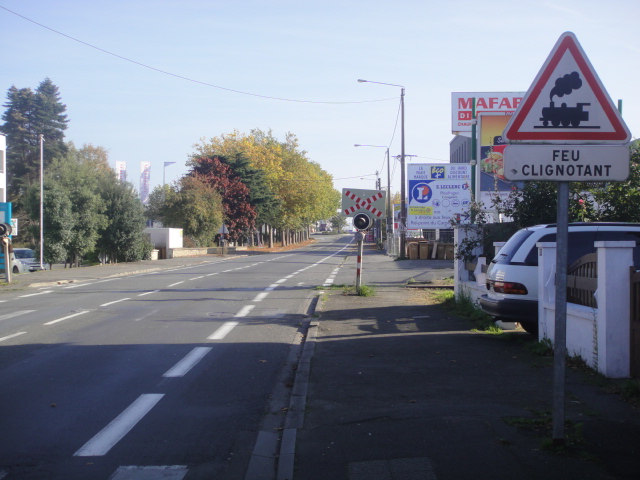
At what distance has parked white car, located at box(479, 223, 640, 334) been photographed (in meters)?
9.19

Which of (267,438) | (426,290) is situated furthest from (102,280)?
(267,438)

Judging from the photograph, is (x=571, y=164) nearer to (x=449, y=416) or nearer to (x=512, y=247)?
(x=449, y=416)

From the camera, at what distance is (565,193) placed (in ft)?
14.2

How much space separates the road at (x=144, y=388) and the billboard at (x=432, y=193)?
2650cm

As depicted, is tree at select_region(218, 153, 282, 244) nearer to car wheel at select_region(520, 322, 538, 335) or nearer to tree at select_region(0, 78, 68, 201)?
tree at select_region(0, 78, 68, 201)

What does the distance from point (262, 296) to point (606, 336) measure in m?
11.8

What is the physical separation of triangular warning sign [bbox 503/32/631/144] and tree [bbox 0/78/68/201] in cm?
7687

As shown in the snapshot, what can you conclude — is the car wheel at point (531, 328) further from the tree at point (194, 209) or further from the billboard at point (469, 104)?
the tree at point (194, 209)

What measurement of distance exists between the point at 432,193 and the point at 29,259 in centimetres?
2615

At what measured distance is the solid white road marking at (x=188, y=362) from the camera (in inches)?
306

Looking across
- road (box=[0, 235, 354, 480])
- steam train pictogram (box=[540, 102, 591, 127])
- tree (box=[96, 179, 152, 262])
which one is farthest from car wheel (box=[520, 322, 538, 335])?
tree (box=[96, 179, 152, 262])

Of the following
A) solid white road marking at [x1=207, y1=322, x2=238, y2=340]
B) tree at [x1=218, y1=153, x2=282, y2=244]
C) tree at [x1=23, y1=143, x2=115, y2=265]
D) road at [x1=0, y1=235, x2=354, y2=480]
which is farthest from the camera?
tree at [x1=218, y1=153, x2=282, y2=244]

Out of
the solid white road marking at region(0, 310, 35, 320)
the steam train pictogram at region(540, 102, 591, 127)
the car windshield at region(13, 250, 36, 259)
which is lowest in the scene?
the solid white road marking at region(0, 310, 35, 320)

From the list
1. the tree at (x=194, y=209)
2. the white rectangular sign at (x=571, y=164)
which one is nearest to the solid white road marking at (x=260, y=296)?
the white rectangular sign at (x=571, y=164)
